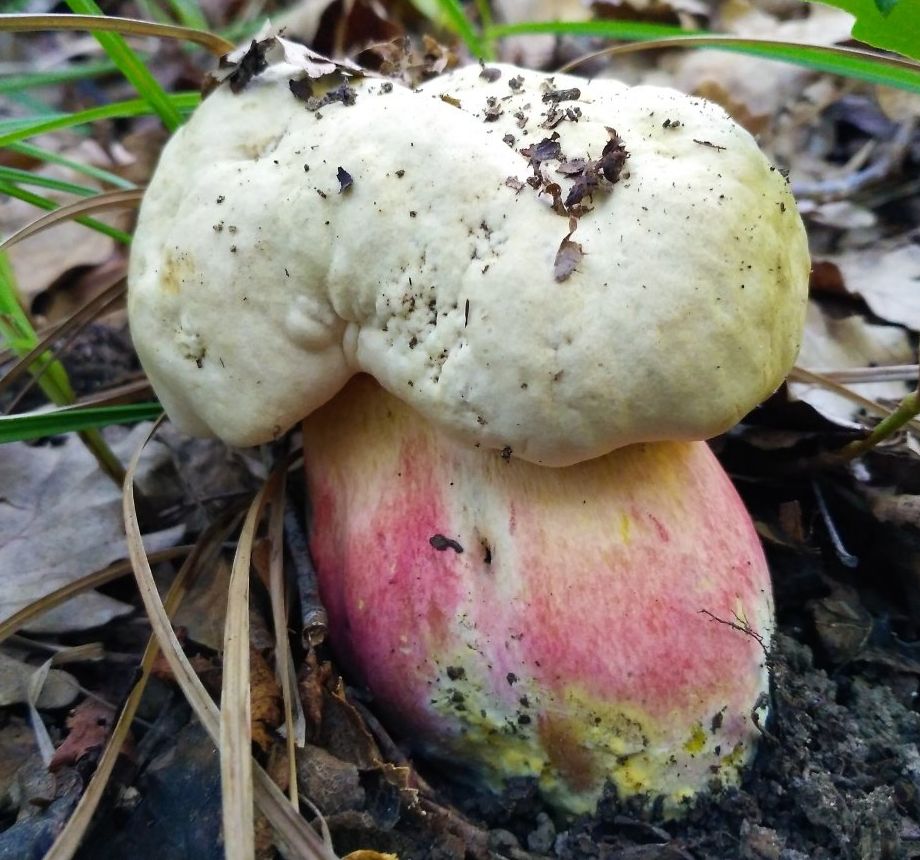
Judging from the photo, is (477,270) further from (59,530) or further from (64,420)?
(59,530)

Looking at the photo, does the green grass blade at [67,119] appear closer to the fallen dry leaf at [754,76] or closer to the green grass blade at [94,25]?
the green grass blade at [94,25]

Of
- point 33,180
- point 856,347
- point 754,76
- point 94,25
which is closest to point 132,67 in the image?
point 94,25

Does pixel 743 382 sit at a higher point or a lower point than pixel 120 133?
higher

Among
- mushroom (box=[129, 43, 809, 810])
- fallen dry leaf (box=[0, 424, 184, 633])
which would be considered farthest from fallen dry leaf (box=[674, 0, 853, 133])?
fallen dry leaf (box=[0, 424, 184, 633])

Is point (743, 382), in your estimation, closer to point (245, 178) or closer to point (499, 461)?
point (499, 461)

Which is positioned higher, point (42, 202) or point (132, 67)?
point (132, 67)

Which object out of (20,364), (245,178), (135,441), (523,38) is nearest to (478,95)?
(245,178)
